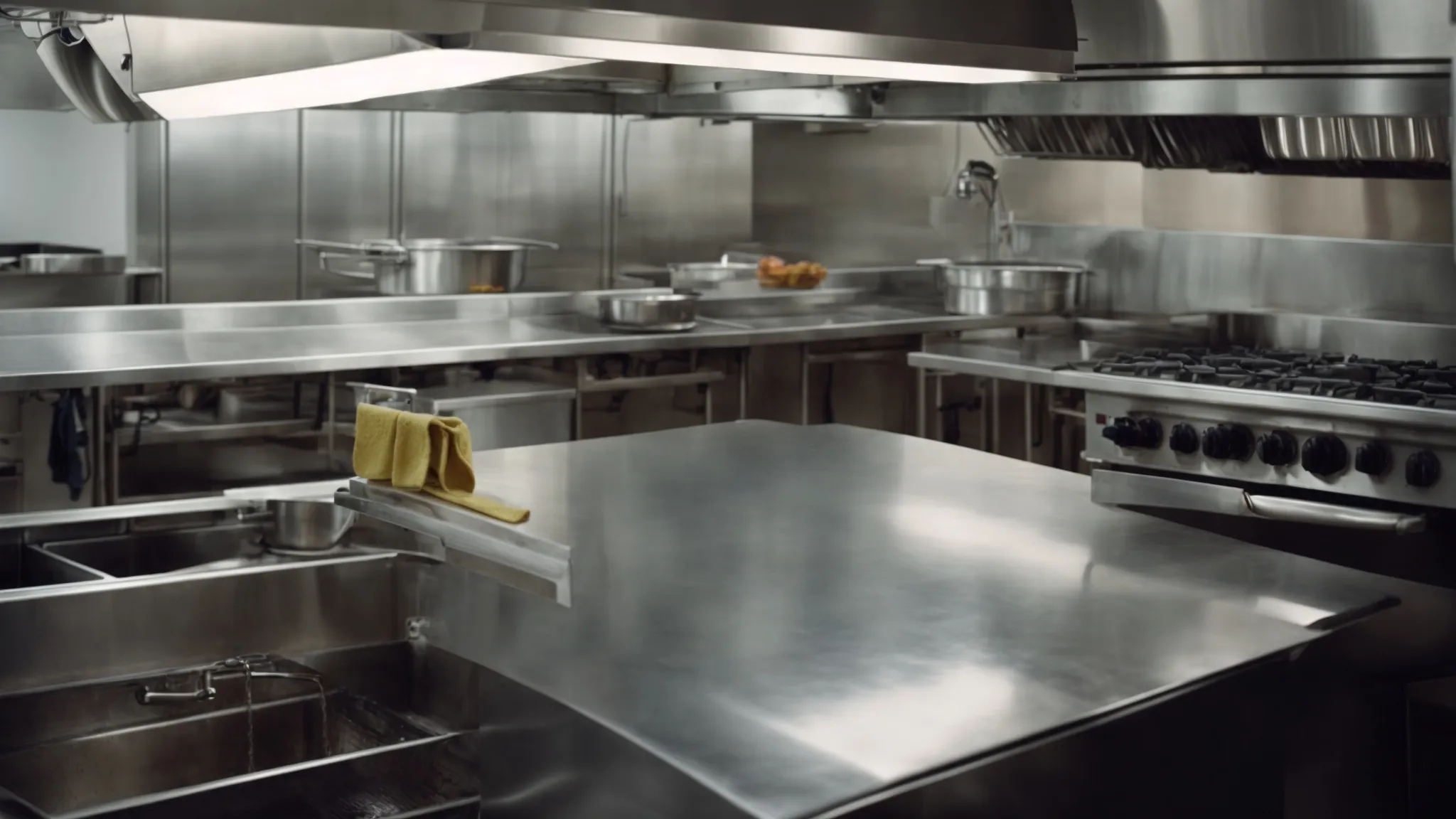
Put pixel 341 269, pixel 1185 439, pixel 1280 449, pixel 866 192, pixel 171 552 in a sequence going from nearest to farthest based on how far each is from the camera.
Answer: pixel 171 552 → pixel 1280 449 → pixel 1185 439 → pixel 341 269 → pixel 866 192

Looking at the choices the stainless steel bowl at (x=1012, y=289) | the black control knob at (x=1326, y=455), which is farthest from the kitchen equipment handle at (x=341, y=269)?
the black control knob at (x=1326, y=455)

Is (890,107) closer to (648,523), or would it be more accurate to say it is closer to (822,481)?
(822,481)

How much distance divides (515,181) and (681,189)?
0.91 metres

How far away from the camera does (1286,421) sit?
11.0 feet

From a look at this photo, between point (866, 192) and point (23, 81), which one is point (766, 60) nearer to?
point (23, 81)

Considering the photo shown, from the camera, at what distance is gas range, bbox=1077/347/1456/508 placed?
313cm

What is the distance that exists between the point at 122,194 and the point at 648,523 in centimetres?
440

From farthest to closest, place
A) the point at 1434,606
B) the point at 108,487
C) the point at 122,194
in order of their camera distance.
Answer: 1. the point at 122,194
2. the point at 108,487
3. the point at 1434,606

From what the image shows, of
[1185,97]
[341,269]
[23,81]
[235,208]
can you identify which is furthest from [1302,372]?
[23,81]

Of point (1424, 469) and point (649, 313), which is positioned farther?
point (649, 313)

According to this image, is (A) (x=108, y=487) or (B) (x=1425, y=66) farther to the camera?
(A) (x=108, y=487)

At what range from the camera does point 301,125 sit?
20.4 feet

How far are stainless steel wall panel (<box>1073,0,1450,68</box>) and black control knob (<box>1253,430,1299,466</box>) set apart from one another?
87 cm

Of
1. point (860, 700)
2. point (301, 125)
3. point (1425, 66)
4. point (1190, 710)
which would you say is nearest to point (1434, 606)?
point (1425, 66)
